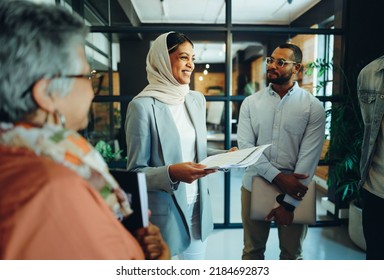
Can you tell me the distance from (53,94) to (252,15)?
4784 millimetres

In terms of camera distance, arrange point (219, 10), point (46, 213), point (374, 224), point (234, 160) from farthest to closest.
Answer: point (219, 10), point (374, 224), point (234, 160), point (46, 213)

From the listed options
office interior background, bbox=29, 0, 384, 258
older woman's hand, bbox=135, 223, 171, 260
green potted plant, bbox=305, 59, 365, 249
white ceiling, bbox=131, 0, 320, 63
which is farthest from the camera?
white ceiling, bbox=131, 0, 320, 63

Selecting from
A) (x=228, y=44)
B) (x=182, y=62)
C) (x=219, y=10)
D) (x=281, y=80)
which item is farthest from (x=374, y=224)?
(x=219, y=10)

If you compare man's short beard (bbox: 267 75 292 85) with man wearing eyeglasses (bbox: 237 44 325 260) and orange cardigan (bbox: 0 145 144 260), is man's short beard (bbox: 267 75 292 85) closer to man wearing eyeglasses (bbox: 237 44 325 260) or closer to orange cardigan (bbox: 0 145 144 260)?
man wearing eyeglasses (bbox: 237 44 325 260)

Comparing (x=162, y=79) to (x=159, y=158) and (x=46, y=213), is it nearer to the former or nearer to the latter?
(x=159, y=158)

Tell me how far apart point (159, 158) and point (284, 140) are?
67 cm

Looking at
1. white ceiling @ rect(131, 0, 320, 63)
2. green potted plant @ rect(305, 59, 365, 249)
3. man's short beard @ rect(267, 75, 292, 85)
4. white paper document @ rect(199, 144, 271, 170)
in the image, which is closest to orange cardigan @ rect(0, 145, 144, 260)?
white paper document @ rect(199, 144, 271, 170)

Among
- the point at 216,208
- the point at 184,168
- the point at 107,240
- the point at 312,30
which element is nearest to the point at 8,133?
the point at 107,240

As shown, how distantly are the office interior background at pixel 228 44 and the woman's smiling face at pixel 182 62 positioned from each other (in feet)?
1.40

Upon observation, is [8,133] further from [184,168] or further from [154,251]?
[184,168]

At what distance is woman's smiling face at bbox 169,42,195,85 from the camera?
4.07ft

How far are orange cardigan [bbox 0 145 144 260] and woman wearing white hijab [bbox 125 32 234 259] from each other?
573mm

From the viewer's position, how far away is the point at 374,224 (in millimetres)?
1384

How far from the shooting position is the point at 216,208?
3.14 metres
